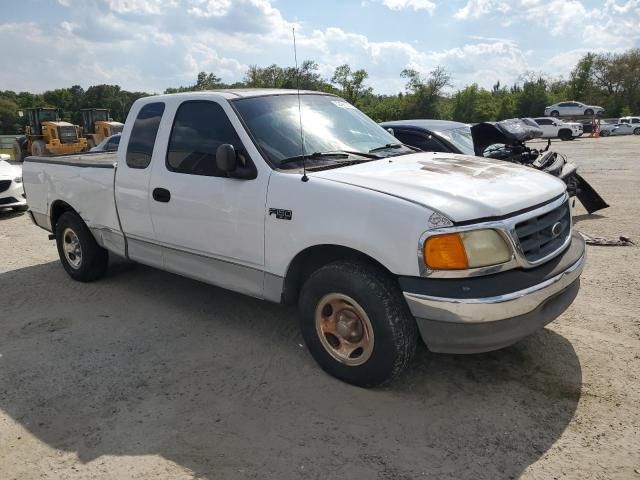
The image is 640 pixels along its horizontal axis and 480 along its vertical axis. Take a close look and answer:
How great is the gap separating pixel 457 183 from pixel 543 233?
2.04 ft

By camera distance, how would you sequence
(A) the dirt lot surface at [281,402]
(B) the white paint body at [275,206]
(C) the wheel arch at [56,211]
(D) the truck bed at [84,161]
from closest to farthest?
(A) the dirt lot surface at [281,402] → (B) the white paint body at [275,206] → (D) the truck bed at [84,161] → (C) the wheel arch at [56,211]

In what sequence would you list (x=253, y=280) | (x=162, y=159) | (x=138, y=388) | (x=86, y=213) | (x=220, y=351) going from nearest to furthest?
(x=138, y=388) < (x=253, y=280) < (x=220, y=351) < (x=162, y=159) < (x=86, y=213)

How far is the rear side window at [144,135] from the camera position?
4.60 meters

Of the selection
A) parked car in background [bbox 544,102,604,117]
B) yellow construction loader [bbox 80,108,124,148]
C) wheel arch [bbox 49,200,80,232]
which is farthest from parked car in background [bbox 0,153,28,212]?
parked car in background [bbox 544,102,604,117]

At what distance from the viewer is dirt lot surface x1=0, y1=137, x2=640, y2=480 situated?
2791 millimetres

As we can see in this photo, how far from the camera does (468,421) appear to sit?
309 cm

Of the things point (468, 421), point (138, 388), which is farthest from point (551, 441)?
point (138, 388)

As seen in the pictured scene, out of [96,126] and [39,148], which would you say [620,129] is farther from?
[39,148]

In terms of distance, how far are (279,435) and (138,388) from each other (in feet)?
3.82

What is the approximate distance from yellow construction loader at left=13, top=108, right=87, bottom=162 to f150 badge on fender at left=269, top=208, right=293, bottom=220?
23.3 m

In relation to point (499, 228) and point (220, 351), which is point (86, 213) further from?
point (499, 228)

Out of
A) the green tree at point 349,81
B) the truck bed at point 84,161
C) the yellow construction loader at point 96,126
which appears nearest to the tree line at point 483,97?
the green tree at point 349,81

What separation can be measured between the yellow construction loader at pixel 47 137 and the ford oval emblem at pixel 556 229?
962 inches

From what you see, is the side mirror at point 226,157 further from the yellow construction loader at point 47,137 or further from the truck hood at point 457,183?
the yellow construction loader at point 47,137
